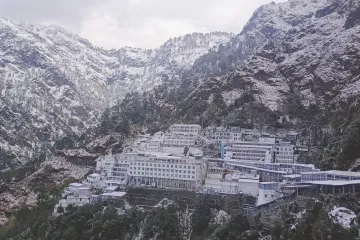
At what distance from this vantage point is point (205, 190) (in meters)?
91.2

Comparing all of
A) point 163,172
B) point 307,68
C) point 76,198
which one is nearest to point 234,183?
point 163,172

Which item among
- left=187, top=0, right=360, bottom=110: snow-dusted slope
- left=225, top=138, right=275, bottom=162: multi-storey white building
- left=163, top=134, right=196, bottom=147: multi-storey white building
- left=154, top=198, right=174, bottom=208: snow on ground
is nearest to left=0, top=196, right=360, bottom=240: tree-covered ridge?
left=154, top=198, right=174, bottom=208: snow on ground

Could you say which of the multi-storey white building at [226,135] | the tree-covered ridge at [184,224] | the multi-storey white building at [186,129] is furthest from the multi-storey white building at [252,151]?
the tree-covered ridge at [184,224]

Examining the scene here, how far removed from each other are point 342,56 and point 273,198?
228ft

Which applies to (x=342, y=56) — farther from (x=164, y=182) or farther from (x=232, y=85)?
(x=164, y=182)

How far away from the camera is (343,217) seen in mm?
65000

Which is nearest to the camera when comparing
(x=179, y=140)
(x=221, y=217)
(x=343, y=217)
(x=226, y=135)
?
(x=343, y=217)

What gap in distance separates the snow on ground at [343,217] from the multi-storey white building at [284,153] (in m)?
Result: 41.3

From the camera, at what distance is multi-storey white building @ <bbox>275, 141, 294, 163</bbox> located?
108625 mm

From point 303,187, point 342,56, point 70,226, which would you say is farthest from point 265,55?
point 70,226

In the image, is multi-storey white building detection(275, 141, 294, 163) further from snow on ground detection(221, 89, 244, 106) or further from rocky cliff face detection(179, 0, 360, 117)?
snow on ground detection(221, 89, 244, 106)

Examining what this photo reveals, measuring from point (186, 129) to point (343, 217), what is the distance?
221 ft

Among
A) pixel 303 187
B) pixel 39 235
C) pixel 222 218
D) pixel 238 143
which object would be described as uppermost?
pixel 238 143

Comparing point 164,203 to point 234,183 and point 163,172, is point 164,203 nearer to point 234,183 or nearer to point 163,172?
point 163,172
